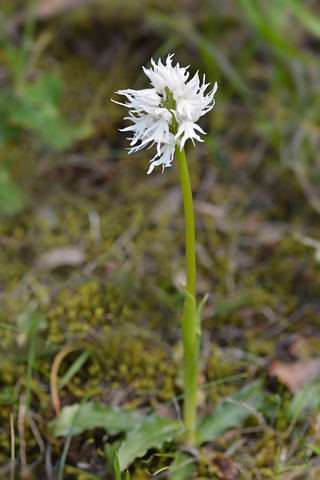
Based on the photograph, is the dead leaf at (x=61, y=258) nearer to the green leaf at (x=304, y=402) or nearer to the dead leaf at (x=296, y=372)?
the dead leaf at (x=296, y=372)

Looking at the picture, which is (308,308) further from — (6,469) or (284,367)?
(6,469)

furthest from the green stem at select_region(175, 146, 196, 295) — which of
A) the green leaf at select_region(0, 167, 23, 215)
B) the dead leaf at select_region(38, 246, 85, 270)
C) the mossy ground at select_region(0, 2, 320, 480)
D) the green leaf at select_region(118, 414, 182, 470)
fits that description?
the green leaf at select_region(0, 167, 23, 215)

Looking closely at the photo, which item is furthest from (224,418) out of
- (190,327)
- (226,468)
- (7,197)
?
(7,197)

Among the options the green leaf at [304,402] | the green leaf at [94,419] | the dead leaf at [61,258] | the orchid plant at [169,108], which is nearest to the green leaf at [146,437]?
the green leaf at [94,419]

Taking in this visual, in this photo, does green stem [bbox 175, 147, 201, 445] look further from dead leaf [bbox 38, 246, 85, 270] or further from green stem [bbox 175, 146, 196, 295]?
dead leaf [bbox 38, 246, 85, 270]

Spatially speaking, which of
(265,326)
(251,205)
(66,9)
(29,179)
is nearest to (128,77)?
(66,9)

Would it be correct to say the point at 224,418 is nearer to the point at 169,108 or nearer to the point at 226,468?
the point at 226,468
